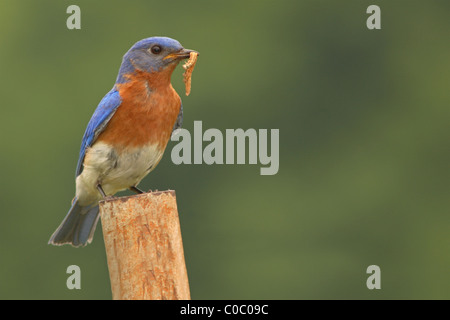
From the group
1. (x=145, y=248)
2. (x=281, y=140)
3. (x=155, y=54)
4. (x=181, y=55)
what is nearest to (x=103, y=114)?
(x=155, y=54)

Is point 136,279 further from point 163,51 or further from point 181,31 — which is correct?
point 181,31

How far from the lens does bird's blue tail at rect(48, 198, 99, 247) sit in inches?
315

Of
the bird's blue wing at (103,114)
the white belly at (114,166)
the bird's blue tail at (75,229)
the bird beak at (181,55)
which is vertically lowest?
the bird's blue tail at (75,229)

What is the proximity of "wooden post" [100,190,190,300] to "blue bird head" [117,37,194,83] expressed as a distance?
5.50ft

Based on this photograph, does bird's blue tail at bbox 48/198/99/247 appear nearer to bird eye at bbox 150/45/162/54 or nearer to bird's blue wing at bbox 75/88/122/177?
bird's blue wing at bbox 75/88/122/177

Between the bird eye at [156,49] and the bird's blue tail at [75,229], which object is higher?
the bird eye at [156,49]

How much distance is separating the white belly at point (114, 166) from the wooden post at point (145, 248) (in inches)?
55.3

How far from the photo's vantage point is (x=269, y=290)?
2467 centimetres

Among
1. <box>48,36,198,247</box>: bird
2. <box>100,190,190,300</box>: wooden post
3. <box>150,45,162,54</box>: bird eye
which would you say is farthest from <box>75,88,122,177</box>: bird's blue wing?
<box>100,190,190,300</box>: wooden post

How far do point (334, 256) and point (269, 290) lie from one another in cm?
320

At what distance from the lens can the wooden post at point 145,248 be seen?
5.96m

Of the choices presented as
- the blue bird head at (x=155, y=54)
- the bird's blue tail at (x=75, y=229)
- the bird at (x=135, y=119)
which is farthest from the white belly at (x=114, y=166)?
the blue bird head at (x=155, y=54)

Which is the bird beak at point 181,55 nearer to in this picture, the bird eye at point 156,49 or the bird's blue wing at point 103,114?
the bird eye at point 156,49

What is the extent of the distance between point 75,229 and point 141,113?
1077 millimetres
